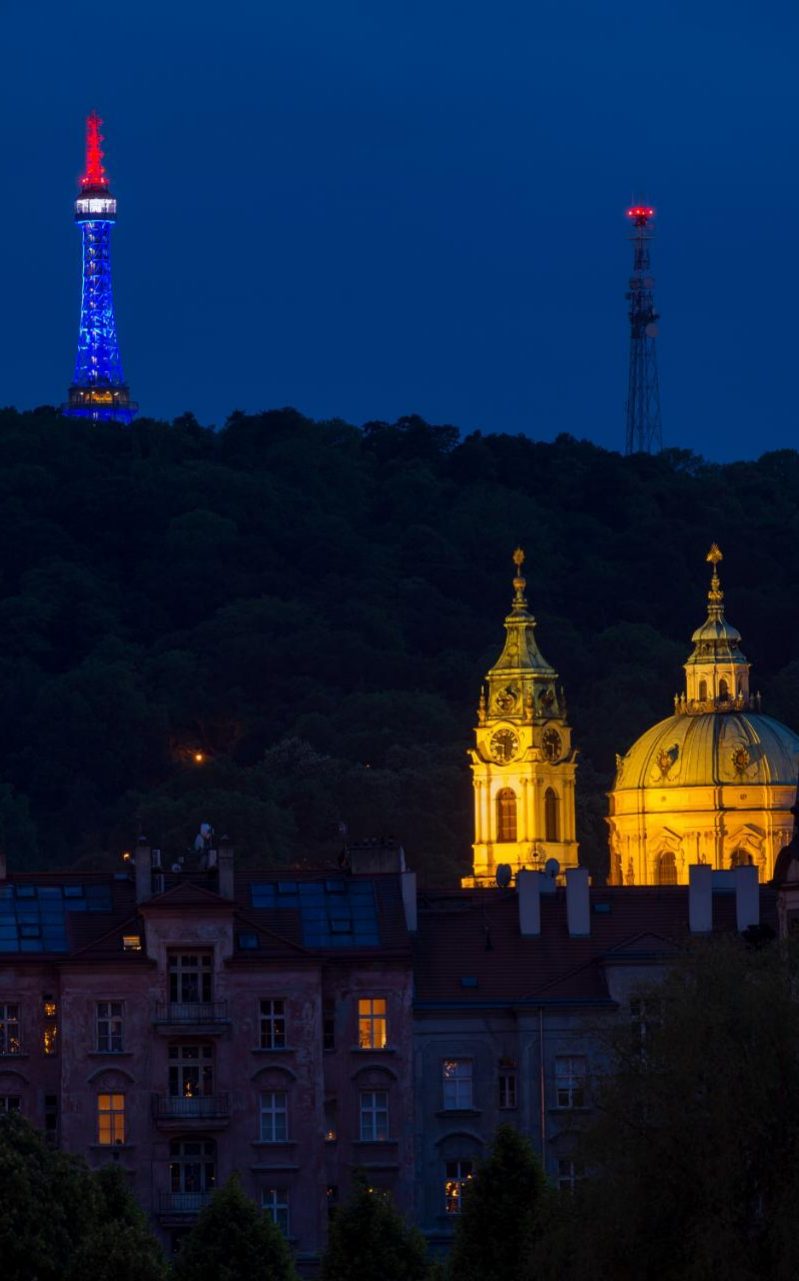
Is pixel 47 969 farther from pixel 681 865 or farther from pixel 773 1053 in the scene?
pixel 681 865

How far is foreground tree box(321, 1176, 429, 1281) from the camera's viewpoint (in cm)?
9462

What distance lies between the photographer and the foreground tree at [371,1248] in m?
94.6

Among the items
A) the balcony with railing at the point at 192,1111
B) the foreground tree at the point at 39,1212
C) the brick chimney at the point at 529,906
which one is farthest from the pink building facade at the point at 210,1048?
the foreground tree at the point at 39,1212

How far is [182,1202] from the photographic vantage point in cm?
10644

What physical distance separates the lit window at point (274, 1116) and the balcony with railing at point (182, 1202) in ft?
5.90

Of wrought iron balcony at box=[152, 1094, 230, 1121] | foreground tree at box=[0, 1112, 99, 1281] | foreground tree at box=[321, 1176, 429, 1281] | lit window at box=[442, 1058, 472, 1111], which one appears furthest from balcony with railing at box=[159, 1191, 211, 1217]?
foreground tree at box=[0, 1112, 99, 1281]

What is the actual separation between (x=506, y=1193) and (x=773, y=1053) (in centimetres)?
970

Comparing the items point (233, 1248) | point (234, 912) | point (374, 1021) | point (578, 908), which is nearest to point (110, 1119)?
point (234, 912)

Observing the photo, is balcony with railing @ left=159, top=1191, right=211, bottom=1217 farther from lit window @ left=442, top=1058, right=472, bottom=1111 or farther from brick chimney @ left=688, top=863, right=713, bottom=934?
brick chimney @ left=688, top=863, right=713, bottom=934

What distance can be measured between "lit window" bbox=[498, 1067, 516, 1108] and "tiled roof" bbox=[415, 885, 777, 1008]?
151 cm

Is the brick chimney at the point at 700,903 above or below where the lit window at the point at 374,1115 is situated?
above

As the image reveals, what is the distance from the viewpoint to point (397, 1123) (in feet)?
355

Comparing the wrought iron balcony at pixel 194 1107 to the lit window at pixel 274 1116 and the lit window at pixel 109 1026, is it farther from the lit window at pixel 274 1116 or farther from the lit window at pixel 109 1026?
the lit window at pixel 109 1026

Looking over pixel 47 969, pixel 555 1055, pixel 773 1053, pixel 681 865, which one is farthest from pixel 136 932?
pixel 681 865
